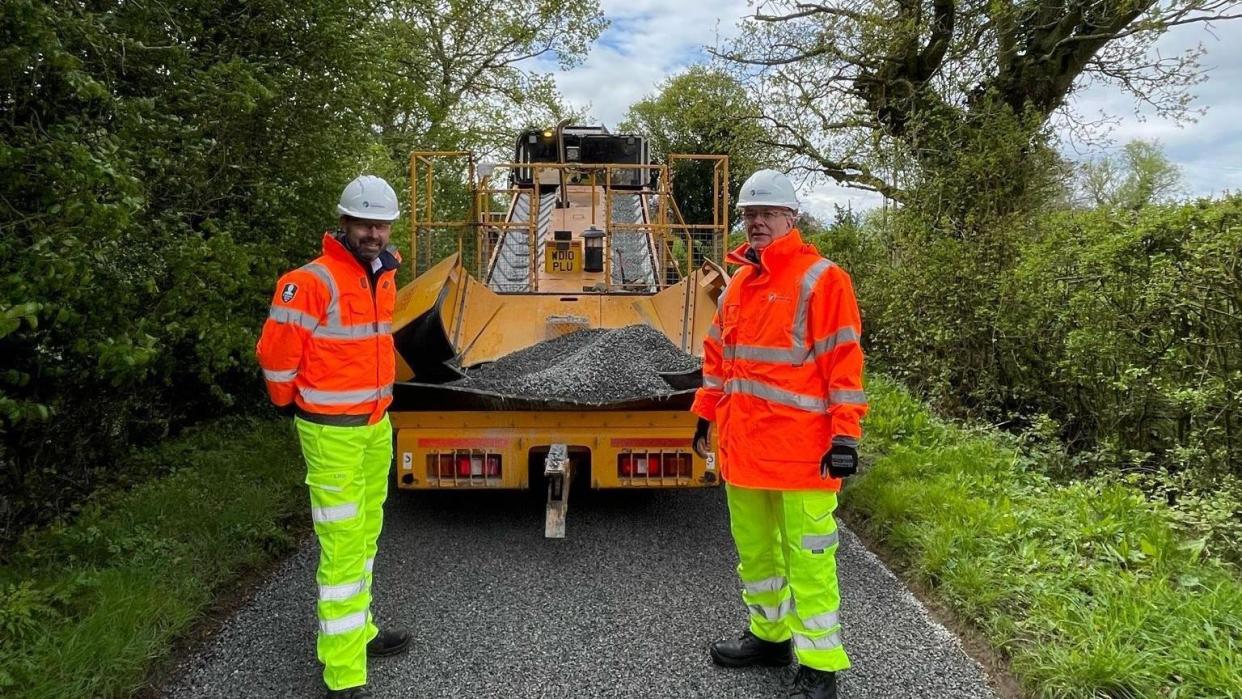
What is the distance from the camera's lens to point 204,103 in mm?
3527

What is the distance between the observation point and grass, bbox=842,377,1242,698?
8.06ft

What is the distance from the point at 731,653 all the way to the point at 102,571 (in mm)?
2629

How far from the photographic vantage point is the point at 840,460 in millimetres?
2420

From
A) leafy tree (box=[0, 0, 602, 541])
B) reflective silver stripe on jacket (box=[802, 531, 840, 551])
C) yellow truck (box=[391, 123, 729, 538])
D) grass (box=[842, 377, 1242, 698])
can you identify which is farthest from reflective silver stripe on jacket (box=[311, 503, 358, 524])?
grass (box=[842, 377, 1242, 698])

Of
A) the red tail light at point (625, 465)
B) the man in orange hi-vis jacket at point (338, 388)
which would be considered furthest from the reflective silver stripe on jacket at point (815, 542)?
the red tail light at point (625, 465)

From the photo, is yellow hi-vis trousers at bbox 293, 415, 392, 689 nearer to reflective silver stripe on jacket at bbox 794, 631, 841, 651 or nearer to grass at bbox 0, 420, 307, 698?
grass at bbox 0, 420, 307, 698

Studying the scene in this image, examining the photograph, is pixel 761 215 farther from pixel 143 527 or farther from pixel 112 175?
pixel 143 527

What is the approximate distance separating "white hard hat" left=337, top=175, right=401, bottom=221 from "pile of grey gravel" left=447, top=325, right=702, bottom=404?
1445mm

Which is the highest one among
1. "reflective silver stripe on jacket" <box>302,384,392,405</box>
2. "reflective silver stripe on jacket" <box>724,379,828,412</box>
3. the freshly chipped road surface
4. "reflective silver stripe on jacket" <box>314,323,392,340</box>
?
"reflective silver stripe on jacket" <box>314,323,392,340</box>

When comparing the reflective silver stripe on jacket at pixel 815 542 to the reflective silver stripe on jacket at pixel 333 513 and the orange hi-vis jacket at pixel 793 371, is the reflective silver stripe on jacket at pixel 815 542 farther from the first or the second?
the reflective silver stripe on jacket at pixel 333 513

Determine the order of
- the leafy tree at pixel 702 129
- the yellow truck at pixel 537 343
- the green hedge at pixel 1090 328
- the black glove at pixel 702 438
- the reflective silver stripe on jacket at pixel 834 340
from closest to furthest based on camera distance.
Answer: the reflective silver stripe on jacket at pixel 834 340 → the black glove at pixel 702 438 → the green hedge at pixel 1090 328 → the yellow truck at pixel 537 343 → the leafy tree at pixel 702 129

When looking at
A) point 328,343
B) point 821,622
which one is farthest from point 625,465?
point 328,343

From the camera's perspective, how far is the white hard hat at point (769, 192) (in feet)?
8.59

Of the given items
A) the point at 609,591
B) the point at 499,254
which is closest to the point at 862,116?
the point at 499,254
